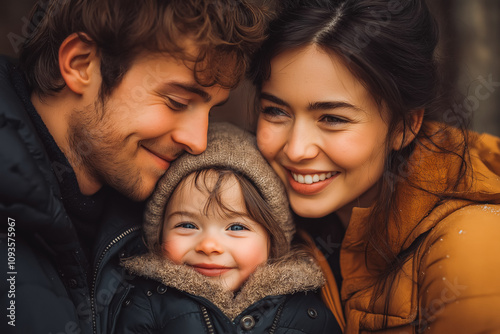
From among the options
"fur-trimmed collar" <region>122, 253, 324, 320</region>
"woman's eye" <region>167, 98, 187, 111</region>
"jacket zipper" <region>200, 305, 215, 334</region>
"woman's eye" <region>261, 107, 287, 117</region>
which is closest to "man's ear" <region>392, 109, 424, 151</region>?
"woman's eye" <region>261, 107, 287, 117</region>

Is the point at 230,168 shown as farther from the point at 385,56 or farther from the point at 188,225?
the point at 385,56

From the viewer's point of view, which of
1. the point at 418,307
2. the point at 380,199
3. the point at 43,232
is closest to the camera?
the point at 43,232

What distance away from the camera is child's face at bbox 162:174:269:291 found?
215cm

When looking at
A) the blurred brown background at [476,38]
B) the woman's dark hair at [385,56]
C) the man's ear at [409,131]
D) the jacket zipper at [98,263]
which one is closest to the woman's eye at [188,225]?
the jacket zipper at [98,263]

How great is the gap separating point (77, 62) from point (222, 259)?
1057mm

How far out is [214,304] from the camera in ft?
6.61

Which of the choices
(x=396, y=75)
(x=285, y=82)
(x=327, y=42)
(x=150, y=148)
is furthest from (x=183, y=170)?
(x=396, y=75)

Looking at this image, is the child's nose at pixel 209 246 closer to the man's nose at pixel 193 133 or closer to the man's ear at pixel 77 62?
the man's nose at pixel 193 133

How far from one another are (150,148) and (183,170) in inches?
7.2

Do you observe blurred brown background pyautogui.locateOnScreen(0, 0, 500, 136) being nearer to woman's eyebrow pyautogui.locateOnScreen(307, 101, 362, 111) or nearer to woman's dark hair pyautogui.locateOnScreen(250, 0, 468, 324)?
woman's dark hair pyautogui.locateOnScreen(250, 0, 468, 324)

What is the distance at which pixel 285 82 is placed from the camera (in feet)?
6.84

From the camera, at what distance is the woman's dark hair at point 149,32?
1.95 meters

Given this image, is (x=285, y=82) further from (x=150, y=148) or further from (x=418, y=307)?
(x=418, y=307)

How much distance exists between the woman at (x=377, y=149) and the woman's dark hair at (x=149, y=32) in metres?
0.19
